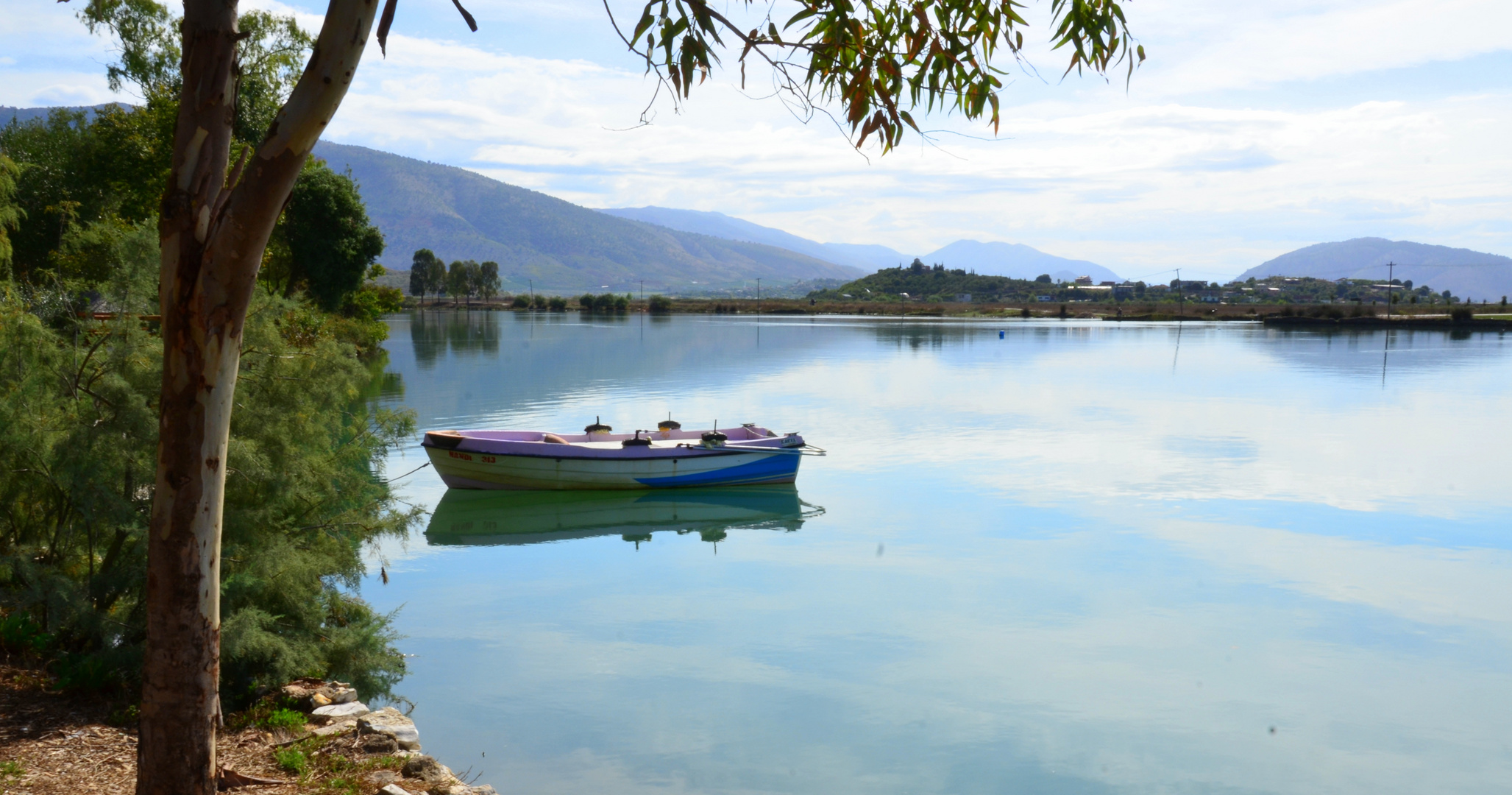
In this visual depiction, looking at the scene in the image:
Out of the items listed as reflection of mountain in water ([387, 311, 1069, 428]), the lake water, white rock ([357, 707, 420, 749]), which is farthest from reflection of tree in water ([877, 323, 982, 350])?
white rock ([357, 707, 420, 749])

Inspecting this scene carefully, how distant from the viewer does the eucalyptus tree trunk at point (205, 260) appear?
12.6 ft

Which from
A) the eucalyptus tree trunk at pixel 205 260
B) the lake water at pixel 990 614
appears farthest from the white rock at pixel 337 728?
the eucalyptus tree trunk at pixel 205 260

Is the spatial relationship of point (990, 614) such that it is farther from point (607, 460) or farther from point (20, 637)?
point (20, 637)

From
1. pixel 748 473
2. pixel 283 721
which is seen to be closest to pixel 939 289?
pixel 748 473

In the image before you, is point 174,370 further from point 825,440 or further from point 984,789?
point 825,440

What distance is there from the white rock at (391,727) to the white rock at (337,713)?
7cm

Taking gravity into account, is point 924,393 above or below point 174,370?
below

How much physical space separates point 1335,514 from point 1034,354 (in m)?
40.2

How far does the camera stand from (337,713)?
714 cm

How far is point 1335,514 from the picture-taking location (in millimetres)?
17953

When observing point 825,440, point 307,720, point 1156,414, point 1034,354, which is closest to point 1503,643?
point 307,720

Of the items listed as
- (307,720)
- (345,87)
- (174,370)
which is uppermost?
(345,87)

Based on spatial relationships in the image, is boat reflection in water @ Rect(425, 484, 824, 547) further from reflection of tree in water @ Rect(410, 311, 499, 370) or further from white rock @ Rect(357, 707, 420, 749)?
reflection of tree in water @ Rect(410, 311, 499, 370)

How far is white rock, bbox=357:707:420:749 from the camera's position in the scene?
6.84m
